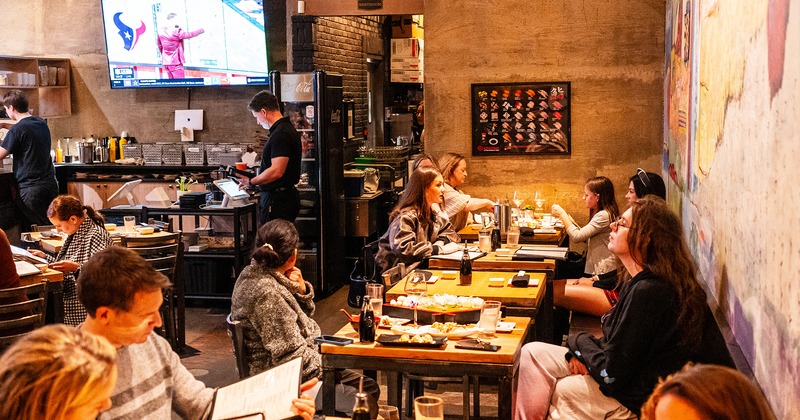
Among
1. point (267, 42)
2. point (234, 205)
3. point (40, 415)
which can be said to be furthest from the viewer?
point (267, 42)

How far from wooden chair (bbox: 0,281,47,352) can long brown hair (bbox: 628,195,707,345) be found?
10.5 ft

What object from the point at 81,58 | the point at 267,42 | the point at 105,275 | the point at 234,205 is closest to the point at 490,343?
the point at 105,275

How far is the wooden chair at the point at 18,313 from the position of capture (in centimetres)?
509

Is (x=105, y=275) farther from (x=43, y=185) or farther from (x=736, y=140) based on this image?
(x=43, y=185)

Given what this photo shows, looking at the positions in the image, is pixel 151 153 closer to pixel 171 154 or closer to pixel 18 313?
pixel 171 154

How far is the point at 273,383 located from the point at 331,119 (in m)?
6.49

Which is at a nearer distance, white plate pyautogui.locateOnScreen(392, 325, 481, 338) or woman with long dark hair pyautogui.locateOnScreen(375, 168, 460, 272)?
white plate pyautogui.locateOnScreen(392, 325, 481, 338)

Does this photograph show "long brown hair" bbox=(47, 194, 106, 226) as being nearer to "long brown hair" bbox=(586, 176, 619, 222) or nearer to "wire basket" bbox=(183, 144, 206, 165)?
"long brown hair" bbox=(586, 176, 619, 222)

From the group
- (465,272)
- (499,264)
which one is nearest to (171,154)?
(499,264)

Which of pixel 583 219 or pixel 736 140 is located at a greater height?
pixel 736 140

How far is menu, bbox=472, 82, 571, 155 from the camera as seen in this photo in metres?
8.79

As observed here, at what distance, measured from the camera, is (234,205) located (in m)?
8.58

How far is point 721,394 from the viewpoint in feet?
6.19

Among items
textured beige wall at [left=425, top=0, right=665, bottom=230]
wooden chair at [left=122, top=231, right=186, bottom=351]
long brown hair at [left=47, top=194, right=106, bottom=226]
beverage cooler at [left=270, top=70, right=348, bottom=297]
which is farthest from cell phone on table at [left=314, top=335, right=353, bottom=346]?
beverage cooler at [left=270, top=70, right=348, bottom=297]
